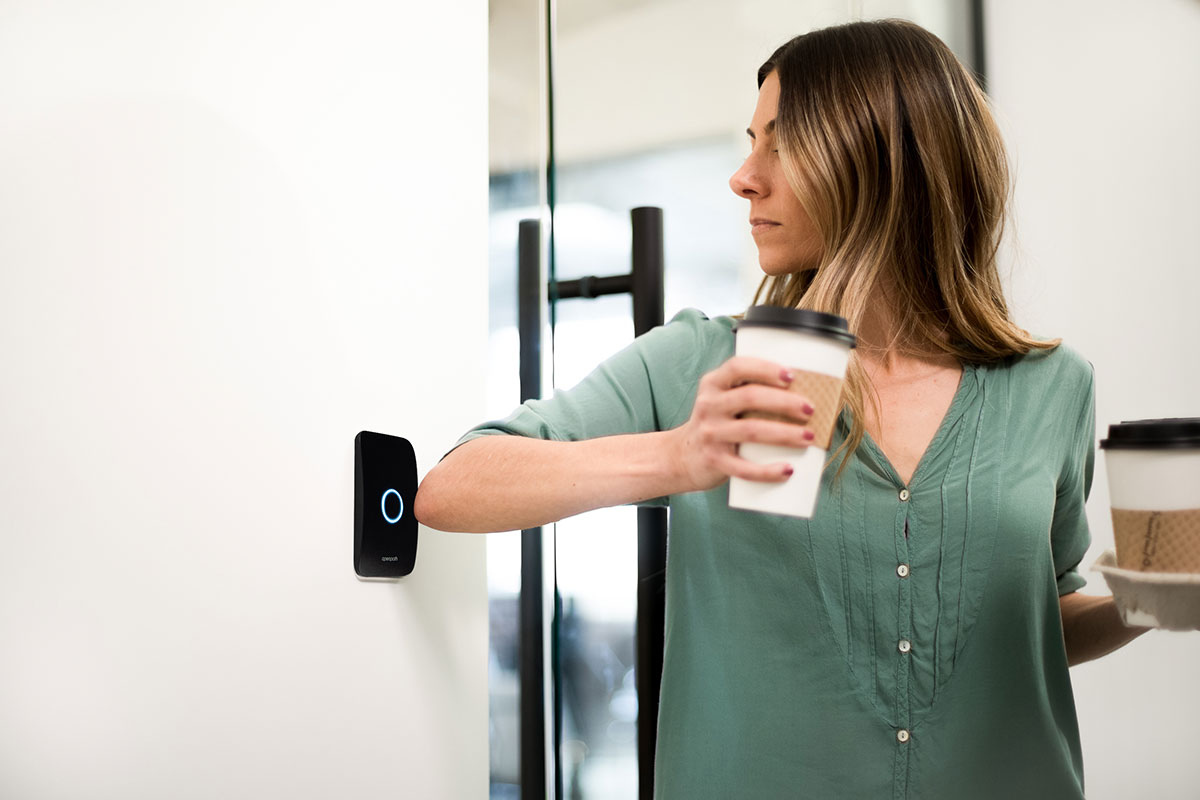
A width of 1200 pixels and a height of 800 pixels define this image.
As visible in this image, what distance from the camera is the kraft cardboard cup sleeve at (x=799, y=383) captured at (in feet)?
1.95

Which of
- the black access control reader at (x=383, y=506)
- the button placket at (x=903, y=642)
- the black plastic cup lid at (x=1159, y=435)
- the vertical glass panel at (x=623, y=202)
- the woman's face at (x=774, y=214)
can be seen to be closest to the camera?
the black plastic cup lid at (x=1159, y=435)

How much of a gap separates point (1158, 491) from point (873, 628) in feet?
1.06

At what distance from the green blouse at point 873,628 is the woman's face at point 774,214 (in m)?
0.19

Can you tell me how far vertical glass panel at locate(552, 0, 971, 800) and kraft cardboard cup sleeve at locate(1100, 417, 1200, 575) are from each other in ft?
1.92

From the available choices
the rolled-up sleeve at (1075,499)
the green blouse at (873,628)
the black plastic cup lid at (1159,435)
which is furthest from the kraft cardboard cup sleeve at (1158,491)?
the rolled-up sleeve at (1075,499)

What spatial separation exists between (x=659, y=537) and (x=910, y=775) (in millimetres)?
377

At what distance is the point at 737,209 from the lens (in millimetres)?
1349

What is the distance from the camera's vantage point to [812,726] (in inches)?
36.7

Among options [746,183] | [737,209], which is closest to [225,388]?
[746,183]

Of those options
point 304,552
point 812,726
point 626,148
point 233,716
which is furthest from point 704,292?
point 233,716

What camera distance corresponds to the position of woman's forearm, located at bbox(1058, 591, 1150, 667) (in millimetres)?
1002

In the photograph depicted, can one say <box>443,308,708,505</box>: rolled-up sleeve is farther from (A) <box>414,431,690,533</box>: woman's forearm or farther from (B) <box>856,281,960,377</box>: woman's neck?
(B) <box>856,281,960,377</box>: woman's neck

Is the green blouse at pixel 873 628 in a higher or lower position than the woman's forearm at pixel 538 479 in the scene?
lower

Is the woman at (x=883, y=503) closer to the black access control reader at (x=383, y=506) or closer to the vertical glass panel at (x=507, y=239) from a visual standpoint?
the black access control reader at (x=383, y=506)
